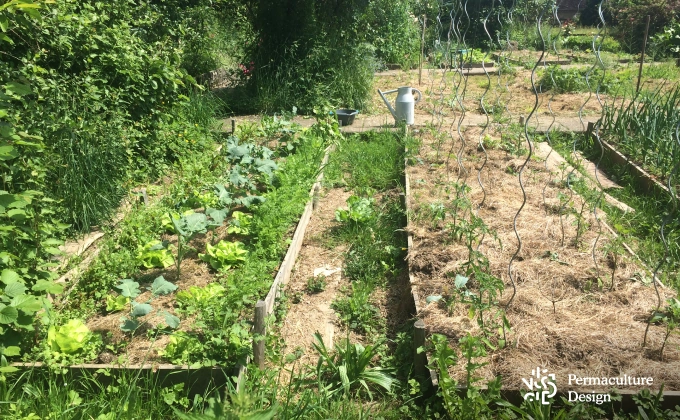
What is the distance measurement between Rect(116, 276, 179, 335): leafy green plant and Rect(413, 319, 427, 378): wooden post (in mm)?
1256

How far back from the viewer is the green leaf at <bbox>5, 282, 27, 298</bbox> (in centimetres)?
256

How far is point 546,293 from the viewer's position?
134 inches

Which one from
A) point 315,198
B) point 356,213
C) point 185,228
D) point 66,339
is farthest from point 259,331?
point 315,198

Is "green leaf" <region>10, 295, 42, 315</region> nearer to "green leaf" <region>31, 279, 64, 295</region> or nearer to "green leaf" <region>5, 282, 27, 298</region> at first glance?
"green leaf" <region>5, 282, 27, 298</region>

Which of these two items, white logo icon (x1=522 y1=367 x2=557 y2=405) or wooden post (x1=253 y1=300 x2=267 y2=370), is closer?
white logo icon (x1=522 y1=367 x2=557 y2=405)

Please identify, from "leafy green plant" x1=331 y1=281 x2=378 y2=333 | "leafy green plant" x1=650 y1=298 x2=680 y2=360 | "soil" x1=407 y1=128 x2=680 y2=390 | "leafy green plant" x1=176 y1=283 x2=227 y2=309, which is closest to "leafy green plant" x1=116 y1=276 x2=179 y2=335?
"leafy green plant" x1=176 y1=283 x2=227 y2=309

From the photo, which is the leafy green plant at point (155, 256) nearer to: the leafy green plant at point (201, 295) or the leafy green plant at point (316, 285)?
the leafy green plant at point (201, 295)

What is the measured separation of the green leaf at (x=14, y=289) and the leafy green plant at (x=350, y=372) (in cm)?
141

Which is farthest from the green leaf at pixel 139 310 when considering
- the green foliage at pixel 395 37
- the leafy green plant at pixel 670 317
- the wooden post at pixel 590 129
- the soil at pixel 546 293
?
the green foliage at pixel 395 37

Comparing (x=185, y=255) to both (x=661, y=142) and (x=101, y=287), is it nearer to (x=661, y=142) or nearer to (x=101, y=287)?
(x=101, y=287)

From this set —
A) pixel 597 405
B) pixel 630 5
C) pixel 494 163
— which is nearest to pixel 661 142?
pixel 494 163

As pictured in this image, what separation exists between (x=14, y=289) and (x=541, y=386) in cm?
243

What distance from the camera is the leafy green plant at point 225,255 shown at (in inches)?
153

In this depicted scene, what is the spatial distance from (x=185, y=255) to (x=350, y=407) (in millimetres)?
2013
